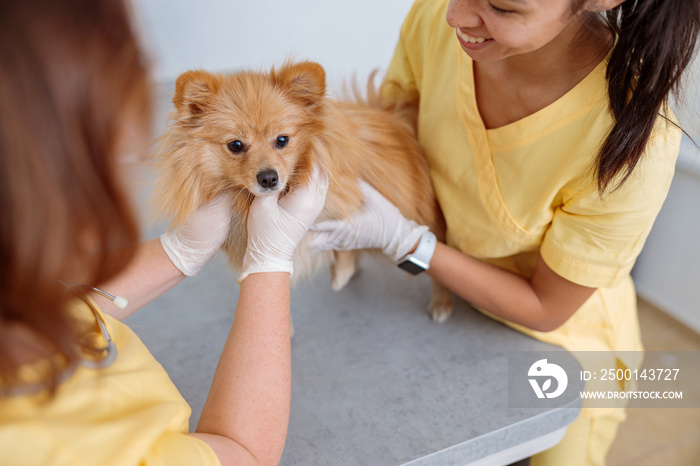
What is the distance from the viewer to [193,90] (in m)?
0.95

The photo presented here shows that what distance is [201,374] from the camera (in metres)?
1.09

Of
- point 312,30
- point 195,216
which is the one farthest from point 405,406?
point 312,30

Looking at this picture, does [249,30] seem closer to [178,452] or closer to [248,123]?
[248,123]

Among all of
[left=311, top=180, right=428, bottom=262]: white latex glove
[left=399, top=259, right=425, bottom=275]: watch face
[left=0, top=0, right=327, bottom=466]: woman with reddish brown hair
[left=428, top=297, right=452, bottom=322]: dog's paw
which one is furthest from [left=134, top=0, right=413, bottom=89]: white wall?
[left=0, top=0, right=327, bottom=466]: woman with reddish brown hair

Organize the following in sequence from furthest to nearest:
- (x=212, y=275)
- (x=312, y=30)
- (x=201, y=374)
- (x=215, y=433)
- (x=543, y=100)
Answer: (x=312, y=30)
(x=212, y=275)
(x=201, y=374)
(x=543, y=100)
(x=215, y=433)

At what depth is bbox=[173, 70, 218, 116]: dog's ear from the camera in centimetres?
93

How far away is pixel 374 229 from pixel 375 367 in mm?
287

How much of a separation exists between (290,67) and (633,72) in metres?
0.57

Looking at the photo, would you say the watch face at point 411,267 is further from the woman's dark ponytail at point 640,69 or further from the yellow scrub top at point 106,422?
the yellow scrub top at point 106,422

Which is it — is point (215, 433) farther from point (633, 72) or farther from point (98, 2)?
point (633, 72)

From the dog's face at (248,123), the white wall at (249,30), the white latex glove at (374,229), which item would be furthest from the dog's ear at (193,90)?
the white wall at (249,30)

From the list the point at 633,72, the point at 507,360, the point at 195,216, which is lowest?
the point at 507,360

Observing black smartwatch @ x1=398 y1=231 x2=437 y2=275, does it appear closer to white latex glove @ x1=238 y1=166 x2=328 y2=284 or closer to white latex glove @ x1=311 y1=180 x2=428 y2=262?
white latex glove @ x1=311 y1=180 x2=428 y2=262

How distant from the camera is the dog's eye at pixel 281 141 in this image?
1012 mm
